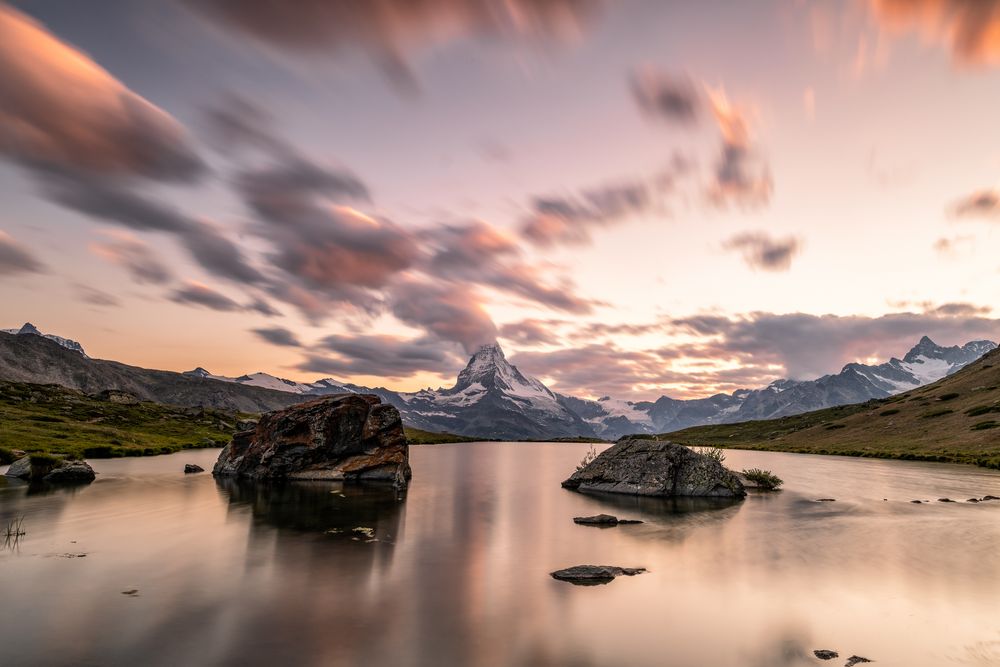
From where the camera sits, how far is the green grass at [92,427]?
71.4 metres

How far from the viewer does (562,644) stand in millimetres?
13758

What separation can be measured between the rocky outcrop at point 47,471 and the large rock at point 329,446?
1345 centimetres

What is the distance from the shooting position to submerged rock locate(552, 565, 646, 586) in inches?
792

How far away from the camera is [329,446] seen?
56.2 m

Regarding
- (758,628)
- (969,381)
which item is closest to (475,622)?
(758,628)

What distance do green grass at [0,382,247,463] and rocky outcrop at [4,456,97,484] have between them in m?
3.55

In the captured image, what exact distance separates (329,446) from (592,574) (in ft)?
139

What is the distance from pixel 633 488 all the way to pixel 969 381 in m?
196

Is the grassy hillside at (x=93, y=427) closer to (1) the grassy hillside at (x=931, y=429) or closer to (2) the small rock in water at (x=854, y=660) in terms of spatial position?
(2) the small rock in water at (x=854, y=660)

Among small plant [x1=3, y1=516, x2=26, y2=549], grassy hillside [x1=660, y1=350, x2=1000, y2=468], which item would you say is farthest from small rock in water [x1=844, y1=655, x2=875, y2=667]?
grassy hillside [x1=660, y1=350, x2=1000, y2=468]

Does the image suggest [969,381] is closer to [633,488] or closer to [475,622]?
[633,488]

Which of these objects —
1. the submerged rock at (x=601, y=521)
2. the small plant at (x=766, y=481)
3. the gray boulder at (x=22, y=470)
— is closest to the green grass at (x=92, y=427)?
the gray boulder at (x=22, y=470)

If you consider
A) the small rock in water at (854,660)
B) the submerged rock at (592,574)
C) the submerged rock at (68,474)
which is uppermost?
the small rock in water at (854,660)

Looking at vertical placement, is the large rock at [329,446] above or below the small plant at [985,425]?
below
